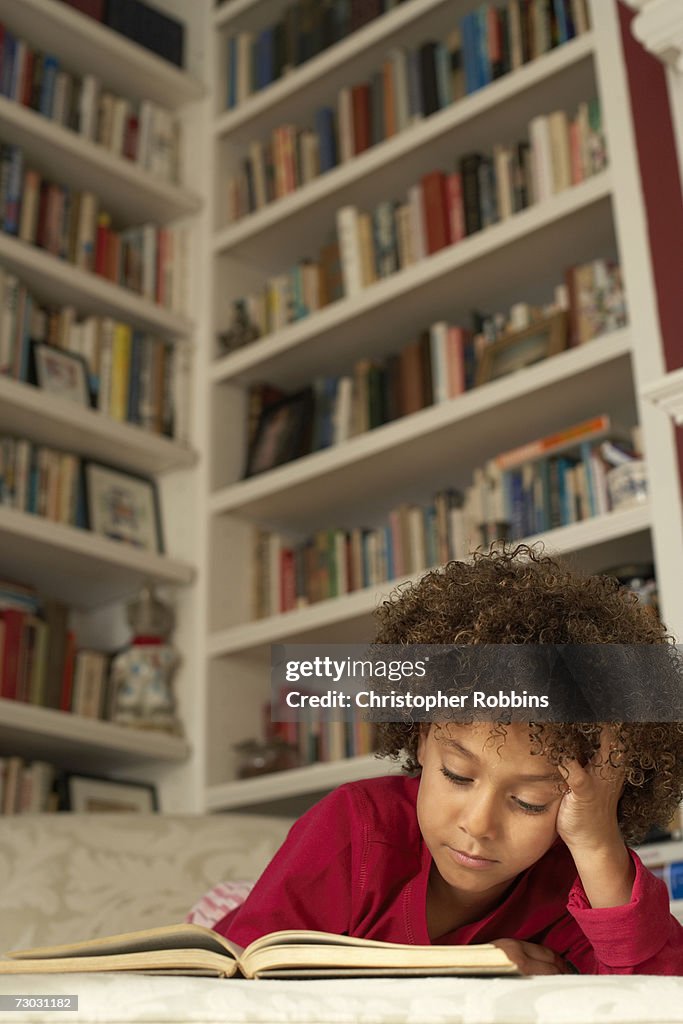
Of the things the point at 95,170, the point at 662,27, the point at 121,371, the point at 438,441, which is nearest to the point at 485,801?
the point at 662,27

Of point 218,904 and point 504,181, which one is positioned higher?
point 504,181

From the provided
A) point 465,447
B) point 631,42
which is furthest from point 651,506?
point 631,42

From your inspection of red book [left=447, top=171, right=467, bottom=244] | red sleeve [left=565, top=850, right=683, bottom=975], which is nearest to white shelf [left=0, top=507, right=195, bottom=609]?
red book [left=447, top=171, right=467, bottom=244]

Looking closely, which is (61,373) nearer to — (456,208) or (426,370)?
(426,370)

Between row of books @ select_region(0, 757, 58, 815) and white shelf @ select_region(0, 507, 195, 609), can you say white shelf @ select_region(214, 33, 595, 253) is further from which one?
row of books @ select_region(0, 757, 58, 815)

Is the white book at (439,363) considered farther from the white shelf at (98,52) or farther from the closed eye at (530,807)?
the closed eye at (530,807)

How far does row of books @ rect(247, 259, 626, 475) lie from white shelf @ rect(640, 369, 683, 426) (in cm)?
51

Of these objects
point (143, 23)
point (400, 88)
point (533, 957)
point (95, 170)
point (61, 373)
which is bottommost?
point (533, 957)

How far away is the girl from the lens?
3.23 feet

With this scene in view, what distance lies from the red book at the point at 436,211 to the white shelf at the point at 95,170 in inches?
26.5

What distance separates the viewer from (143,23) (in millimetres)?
3096

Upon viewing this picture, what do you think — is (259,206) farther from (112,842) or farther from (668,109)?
(112,842)

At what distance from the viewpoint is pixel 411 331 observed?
2.76 m

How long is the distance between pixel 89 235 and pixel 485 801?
216 cm
